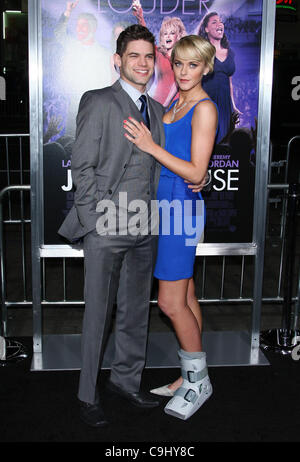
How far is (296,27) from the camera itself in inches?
1251

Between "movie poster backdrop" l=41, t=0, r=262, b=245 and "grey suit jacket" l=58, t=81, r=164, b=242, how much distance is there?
638 mm

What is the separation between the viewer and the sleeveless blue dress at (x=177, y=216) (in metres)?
3.08

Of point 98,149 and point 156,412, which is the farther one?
point 156,412

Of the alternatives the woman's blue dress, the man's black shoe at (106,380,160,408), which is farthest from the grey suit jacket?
the man's black shoe at (106,380,160,408)

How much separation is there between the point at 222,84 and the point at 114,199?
1192 mm

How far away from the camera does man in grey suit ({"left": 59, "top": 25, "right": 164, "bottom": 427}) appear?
288 centimetres

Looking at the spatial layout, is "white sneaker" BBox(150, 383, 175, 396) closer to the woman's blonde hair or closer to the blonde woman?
the blonde woman

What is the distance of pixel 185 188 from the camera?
313 cm

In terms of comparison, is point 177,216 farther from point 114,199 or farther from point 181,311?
point 181,311

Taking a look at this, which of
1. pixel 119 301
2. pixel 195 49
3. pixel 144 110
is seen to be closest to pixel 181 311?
pixel 119 301

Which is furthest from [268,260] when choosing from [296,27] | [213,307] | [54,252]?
[296,27]

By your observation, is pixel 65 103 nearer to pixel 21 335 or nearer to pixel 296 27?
pixel 21 335

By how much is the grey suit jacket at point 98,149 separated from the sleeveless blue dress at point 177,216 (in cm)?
25
